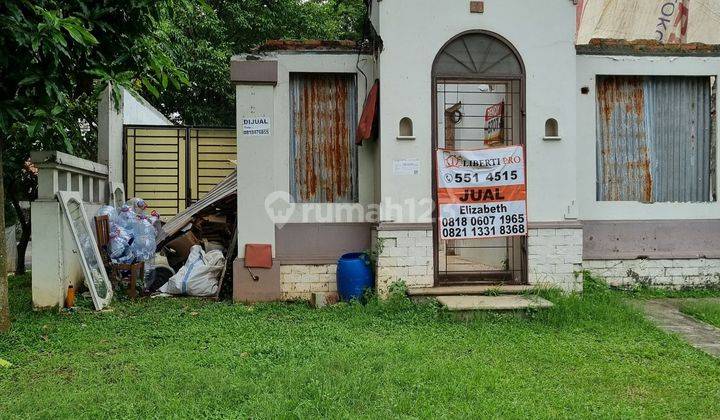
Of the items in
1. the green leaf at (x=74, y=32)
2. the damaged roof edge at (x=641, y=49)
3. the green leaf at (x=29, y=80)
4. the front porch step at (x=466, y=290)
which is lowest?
the front porch step at (x=466, y=290)

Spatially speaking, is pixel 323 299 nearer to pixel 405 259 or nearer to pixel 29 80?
pixel 405 259

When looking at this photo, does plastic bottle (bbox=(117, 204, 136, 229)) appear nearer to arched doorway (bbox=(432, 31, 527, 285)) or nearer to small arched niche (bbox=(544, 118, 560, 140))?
arched doorway (bbox=(432, 31, 527, 285))

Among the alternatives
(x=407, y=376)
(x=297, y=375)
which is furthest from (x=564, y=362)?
(x=297, y=375)

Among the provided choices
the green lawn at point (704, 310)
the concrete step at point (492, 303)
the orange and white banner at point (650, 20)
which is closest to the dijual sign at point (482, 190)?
the concrete step at point (492, 303)

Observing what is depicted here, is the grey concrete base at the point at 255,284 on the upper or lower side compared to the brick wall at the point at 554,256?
lower

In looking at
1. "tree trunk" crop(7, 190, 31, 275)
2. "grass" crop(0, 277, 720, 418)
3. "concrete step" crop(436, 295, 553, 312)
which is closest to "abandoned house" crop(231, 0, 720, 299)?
"concrete step" crop(436, 295, 553, 312)

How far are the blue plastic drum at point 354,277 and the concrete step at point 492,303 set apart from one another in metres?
0.92

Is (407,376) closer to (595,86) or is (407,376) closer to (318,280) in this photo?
(318,280)

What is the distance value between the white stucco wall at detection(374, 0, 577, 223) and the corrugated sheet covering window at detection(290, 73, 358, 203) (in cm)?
82

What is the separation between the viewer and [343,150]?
7.29m

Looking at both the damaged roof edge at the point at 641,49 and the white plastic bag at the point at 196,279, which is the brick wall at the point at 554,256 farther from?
the white plastic bag at the point at 196,279

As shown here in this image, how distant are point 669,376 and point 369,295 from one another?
329cm

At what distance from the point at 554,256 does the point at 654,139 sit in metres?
2.58

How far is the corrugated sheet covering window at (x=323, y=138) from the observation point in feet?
23.7
